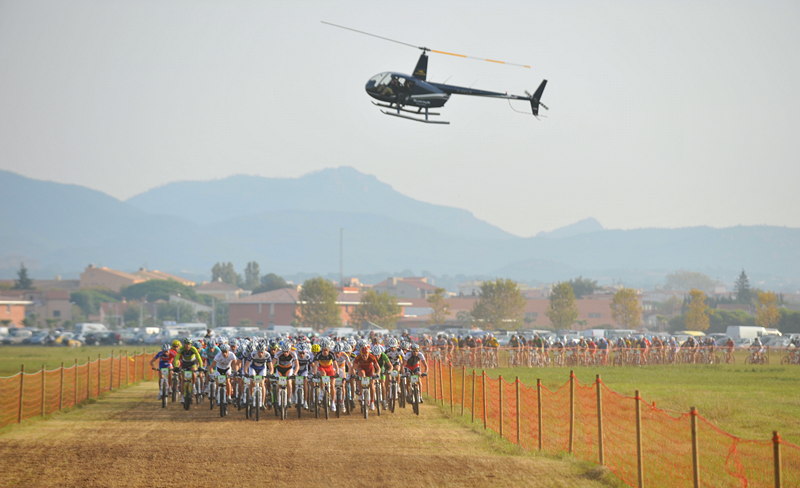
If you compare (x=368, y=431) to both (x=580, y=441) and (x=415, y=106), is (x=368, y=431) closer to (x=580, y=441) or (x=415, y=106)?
(x=580, y=441)

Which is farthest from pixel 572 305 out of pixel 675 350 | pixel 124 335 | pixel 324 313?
pixel 675 350

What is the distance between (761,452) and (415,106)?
819 inches

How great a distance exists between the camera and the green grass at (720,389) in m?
27.5

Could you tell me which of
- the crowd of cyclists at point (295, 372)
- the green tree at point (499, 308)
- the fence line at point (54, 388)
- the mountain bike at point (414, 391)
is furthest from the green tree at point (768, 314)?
the mountain bike at point (414, 391)

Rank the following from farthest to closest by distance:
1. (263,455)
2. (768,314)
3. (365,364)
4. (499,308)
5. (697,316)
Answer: (499,308) < (697,316) < (768,314) < (365,364) < (263,455)

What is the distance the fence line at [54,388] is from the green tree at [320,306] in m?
81.9

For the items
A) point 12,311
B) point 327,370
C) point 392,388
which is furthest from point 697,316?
point 327,370

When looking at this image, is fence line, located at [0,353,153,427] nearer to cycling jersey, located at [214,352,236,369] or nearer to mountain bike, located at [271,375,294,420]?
cycling jersey, located at [214,352,236,369]

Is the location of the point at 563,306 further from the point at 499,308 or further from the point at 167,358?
the point at 167,358

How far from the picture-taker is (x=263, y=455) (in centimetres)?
2012

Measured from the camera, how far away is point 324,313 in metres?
135

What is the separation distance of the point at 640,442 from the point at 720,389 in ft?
84.1

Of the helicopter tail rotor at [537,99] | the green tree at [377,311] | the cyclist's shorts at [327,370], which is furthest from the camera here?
the green tree at [377,311]

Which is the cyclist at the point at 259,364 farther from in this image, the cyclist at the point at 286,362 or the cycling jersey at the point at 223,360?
the cycling jersey at the point at 223,360
